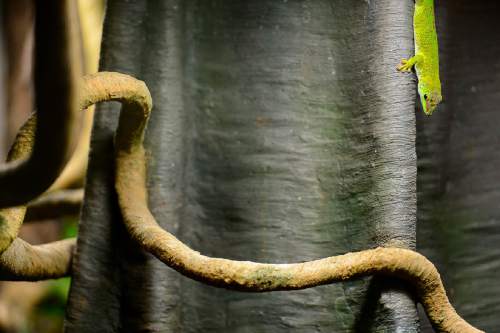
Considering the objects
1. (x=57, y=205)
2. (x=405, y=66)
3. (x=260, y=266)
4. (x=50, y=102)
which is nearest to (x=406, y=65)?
(x=405, y=66)

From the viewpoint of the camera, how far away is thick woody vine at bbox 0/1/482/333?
865 millimetres

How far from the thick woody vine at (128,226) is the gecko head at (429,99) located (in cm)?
48

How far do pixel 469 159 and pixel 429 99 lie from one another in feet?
0.74

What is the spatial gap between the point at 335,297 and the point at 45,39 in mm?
928

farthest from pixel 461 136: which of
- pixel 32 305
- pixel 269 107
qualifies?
pixel 32 305

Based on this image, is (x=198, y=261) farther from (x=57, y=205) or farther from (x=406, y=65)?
(x=57, y=205)

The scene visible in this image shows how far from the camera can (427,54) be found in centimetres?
159

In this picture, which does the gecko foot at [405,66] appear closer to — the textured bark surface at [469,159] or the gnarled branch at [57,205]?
the textured bark surface at [469,159]

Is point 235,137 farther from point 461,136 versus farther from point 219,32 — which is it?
point 461,136

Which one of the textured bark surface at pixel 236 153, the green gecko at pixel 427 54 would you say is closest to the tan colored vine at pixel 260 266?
the textured bark surface at pixel 236 153

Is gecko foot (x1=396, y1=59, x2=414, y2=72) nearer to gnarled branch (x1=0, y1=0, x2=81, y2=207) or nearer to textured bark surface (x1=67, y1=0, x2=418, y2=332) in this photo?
textured bark surface (x1=67, y1=0, x2=418, y2=332)

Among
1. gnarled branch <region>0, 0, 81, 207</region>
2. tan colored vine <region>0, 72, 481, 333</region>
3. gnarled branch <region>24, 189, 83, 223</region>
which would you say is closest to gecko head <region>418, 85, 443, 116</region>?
tan colored vine <region>0, 72, 481, 333</region>

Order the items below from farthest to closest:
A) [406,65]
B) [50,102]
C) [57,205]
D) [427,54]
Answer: [57,205]
[427,54]
[406,65]
[50,102]

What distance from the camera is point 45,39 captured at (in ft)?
2.65
